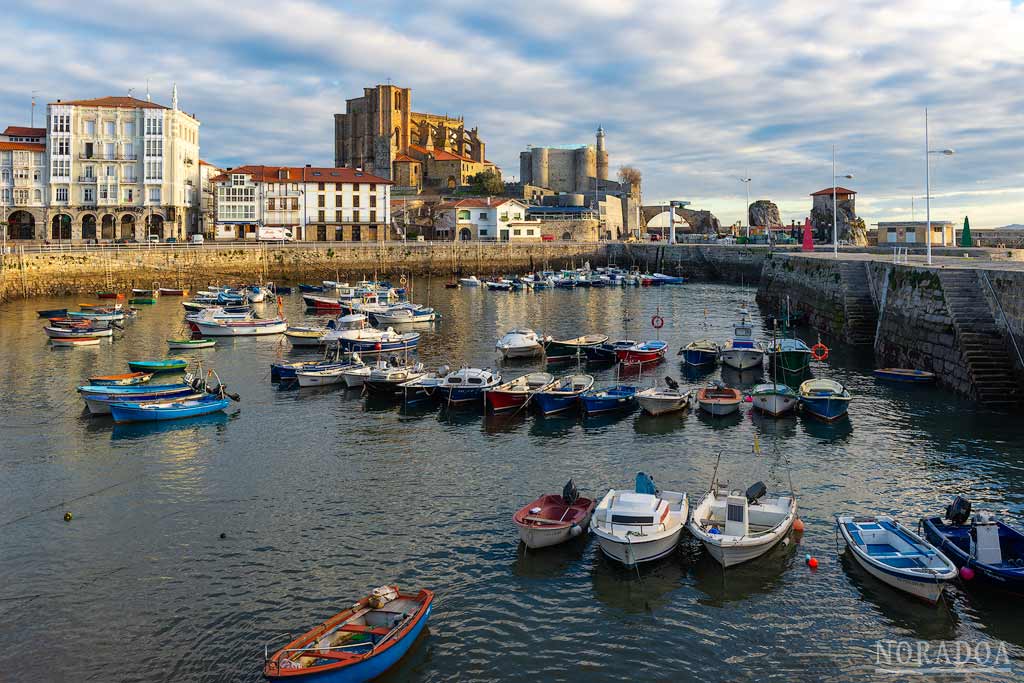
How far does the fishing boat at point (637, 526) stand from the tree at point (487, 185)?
129m

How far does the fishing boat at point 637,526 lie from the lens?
61.0ft

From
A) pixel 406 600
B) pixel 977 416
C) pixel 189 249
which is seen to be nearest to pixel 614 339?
pixel 977 416

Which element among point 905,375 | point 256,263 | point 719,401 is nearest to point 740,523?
point 719,401

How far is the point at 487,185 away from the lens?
14600 centimetres

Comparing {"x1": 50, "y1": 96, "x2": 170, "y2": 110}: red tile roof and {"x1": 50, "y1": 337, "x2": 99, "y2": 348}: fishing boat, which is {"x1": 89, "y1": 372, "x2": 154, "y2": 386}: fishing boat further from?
{"x1": 50, "y1": 96, "x2": 170, "y2": 110}: red tile roof

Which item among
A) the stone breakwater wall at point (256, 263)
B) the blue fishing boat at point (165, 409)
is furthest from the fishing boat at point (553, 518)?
the stone breakwater wall at point (256, 263)

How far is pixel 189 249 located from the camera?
307 feet

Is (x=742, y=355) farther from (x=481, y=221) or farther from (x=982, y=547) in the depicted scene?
(x=481, y=221)

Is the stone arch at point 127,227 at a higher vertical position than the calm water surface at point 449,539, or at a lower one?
higher

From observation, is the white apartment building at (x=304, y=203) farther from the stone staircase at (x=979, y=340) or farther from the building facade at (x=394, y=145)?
the stone staircase at (x=979, y=340)

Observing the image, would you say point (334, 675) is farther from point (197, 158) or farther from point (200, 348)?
point (197, 158)

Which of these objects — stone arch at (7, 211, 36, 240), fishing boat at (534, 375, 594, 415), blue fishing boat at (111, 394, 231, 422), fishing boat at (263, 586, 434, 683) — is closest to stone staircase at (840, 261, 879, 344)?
fishing boat at (534, 375, 594, 415)

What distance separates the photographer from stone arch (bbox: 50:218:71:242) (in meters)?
99.9

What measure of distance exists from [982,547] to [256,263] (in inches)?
3605
